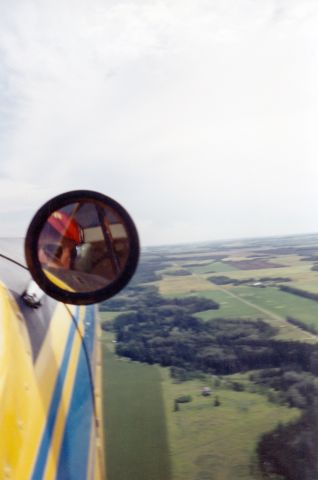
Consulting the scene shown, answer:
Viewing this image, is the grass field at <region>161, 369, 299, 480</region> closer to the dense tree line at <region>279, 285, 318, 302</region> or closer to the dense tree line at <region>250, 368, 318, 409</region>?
the dense tree line at <region>250, 368, 318, 409</region>

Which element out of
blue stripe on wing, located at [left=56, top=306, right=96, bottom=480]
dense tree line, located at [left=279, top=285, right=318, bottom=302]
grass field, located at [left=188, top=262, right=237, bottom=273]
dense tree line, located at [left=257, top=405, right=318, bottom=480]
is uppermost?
blue stripe on wing, located at [left=56, top=306, right=96, bottom=480]

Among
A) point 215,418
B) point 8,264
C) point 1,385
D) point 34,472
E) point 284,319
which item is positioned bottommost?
point 215,418

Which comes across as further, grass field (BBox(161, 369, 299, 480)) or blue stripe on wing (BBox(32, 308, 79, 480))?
grass field (BBox(161, 369, 299, 480))

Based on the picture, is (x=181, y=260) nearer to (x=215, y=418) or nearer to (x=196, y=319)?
(x=196, y=319)

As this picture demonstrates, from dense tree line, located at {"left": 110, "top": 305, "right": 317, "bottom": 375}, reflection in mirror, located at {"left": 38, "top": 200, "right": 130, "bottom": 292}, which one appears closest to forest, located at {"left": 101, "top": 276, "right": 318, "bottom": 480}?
dense tree line, located at {"left": 110, "top": 305, "right": 317, "bottom": 375}

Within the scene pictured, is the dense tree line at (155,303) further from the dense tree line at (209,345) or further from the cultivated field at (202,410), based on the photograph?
the dense tree line at (209,345)

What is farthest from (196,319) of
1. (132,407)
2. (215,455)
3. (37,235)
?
(37,235)
